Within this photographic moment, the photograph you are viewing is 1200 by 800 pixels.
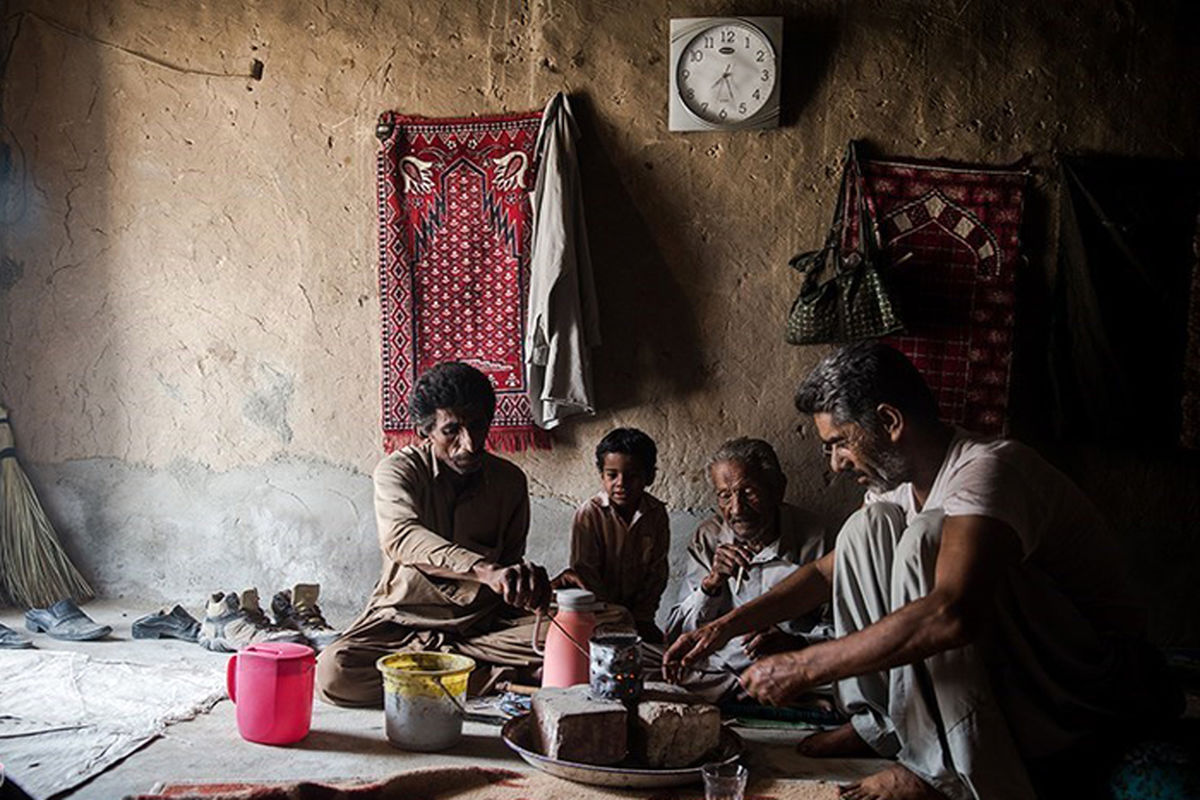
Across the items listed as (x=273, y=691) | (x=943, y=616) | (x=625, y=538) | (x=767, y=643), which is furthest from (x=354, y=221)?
(x=943, y=616)

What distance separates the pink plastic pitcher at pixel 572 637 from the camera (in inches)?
130

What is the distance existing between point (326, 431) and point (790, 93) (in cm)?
254

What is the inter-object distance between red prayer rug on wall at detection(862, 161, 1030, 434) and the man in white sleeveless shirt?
1.83 metres

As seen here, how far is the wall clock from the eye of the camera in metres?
4.60

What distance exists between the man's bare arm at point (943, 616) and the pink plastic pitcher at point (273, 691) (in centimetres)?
143

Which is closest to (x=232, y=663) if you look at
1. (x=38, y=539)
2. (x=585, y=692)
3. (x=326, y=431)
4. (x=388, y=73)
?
(x=585, y=692)

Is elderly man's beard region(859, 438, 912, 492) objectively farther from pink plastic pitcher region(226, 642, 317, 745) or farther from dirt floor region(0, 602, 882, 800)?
pink plastic pitcher region(226, 642, 317, 745)

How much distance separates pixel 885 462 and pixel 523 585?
1.15 m

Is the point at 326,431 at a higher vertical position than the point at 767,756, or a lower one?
higher

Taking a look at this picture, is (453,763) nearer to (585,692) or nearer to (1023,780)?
(585,692)

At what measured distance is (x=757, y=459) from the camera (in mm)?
4078

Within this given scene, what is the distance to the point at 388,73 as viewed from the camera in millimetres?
4930

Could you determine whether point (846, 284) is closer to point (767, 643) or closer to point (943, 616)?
point (767, 643)

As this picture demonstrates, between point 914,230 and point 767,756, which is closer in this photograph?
point 767,756
